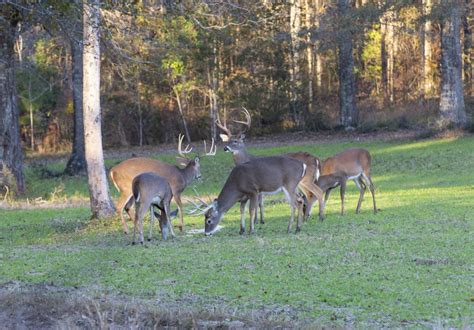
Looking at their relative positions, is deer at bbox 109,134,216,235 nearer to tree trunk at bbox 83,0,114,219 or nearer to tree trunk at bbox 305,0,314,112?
tree trunk at bbox 83,0,114,219

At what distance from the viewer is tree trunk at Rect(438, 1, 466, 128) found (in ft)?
110

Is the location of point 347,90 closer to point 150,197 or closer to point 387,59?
point 387,59

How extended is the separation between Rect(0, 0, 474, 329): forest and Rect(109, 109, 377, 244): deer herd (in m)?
0.04

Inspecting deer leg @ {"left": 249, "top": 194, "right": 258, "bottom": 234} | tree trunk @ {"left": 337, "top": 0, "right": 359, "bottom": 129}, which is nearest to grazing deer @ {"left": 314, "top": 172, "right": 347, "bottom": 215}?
deer leg @ {"left": 249, "top": 194, "right": 258, "bottom": 234}

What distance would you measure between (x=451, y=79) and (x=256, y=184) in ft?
66.6

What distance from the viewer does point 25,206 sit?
22.3 metres

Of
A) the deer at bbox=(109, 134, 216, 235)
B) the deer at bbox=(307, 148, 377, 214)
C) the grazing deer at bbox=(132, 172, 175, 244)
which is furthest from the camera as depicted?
the deer at bbox=(307, 148, 377, 214)

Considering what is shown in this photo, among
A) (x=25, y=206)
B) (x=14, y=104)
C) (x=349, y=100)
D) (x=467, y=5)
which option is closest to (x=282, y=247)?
(x=25, y=206)

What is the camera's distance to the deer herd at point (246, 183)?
48.8 ft

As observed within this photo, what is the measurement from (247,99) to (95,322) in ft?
112

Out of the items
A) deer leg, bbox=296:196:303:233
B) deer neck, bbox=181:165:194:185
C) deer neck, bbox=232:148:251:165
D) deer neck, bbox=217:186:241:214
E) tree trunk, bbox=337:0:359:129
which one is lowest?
deer leg, bbox=296:196:303:233

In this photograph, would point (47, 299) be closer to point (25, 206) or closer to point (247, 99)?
point (25, 206)

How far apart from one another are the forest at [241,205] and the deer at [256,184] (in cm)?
3

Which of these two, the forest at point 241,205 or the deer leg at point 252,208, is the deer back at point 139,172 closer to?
the forest at point 241,205
